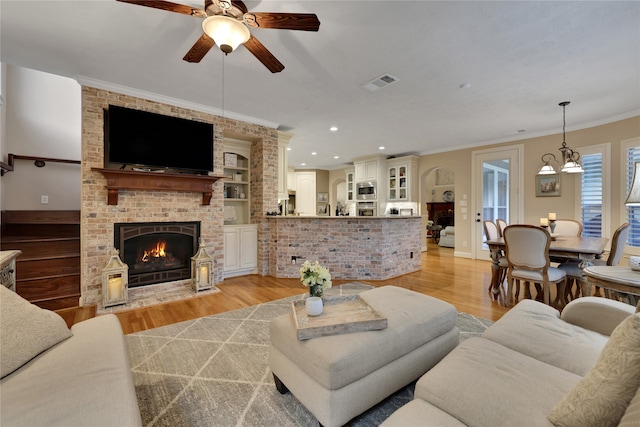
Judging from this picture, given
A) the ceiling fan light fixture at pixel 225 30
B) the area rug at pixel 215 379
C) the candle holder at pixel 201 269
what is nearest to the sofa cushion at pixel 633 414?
the area rug at pixel 215 379

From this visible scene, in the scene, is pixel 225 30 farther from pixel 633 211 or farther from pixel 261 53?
pixel 633 211

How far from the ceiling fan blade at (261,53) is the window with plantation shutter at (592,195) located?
18.4 ft

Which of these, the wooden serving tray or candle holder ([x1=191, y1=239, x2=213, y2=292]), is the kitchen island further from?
the wooden serving tray

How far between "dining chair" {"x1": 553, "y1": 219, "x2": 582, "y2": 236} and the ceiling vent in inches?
145

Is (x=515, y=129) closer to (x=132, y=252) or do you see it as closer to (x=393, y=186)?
(x=393, y=186)

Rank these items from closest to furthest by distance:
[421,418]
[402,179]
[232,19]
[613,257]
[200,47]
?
[421,418], [232,19], [200,47], [613,257], [402,179]

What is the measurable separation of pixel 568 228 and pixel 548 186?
1.08 m

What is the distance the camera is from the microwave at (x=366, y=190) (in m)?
7.77

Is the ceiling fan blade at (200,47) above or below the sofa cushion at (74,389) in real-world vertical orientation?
above

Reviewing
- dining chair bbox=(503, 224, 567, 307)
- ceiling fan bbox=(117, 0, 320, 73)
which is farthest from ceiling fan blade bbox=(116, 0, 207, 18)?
dining chair bbox=(503, 224, 567, 307)

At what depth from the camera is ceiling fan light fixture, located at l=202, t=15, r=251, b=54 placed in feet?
5.74

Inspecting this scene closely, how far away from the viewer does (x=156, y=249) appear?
390 centimetres

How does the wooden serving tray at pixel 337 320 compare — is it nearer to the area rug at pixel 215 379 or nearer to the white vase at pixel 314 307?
the white vase at pixel 314 307

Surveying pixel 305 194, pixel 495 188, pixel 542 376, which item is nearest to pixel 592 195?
pixel 495 188
